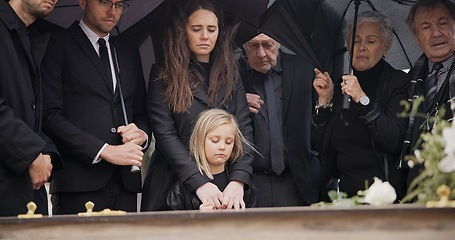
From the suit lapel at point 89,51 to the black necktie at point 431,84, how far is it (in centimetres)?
202

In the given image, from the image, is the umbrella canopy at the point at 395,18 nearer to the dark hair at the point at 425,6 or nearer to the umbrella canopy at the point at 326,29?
the umbrella canopy at the point at 326,29

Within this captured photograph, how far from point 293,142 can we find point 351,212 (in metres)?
3.25

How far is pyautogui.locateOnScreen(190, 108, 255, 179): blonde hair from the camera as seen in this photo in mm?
6281

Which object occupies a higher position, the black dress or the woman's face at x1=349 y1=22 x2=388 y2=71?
the woman's face at x1=349 y1=22 x2=388 y2=71

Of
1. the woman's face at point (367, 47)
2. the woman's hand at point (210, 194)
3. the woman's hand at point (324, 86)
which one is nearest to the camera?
the woman's hand at point (210, 194)

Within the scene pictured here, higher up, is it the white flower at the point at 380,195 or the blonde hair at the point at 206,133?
the blonde hair at the point at 206,133

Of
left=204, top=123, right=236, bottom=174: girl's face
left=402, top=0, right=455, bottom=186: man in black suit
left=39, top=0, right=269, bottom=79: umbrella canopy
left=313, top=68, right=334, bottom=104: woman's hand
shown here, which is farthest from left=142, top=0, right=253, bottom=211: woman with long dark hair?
left=402, top=0, right=455, bottom=186: man in black suit

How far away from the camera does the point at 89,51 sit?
252 inches

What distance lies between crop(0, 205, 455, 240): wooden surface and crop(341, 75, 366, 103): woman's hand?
2746 mm

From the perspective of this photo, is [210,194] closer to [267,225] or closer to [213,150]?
[213,150]

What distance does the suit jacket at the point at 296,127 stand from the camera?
6.84m

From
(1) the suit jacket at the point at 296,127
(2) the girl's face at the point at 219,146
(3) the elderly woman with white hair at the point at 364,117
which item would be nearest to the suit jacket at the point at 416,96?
(3) the elderly woman with white hair at the point at 364,117

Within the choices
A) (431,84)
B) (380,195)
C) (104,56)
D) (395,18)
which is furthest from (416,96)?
(380,195)

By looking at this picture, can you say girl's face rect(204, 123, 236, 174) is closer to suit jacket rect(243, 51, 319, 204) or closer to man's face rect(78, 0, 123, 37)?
suit jacket rect(243, 51, 319, 204)
